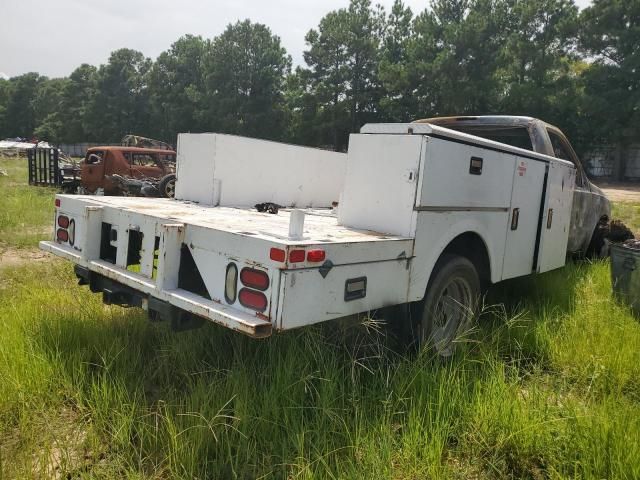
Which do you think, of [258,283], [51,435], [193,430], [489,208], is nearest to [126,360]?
[51,435]

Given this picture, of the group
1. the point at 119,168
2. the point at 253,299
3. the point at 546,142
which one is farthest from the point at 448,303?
the point at 119,168

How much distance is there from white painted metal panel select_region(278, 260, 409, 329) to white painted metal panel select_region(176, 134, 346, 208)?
2145mm

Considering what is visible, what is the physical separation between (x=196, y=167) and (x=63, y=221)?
4.10ft

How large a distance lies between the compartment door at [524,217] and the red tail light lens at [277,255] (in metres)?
2.24

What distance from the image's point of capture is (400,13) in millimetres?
36812

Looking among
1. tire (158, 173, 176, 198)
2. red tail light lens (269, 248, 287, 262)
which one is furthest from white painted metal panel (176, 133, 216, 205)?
tire (158, 173, 176, 198)

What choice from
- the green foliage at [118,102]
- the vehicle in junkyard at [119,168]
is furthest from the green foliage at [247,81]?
the vehicle in junkyard at [119,168]

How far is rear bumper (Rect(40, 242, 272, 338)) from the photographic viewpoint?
2172 mm

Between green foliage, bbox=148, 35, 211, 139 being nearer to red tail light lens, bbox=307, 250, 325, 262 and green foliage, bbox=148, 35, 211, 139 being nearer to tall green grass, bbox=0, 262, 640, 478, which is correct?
tall green grass, bbox=0, 262, 640, 478

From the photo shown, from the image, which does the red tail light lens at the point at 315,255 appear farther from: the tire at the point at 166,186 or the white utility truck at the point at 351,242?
the tire at the point at 166,186

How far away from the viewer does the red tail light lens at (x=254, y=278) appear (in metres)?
2.20

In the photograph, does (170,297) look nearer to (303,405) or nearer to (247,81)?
(303,405)

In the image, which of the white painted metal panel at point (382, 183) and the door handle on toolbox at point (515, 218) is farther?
the door handle on toolbox at point (515, 218)

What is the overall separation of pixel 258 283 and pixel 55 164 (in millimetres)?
16982
